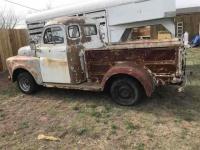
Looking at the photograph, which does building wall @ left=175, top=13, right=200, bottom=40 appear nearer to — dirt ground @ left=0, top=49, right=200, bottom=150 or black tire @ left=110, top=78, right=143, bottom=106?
dirt ground @ left=0, top=49, right=200, bottom=150

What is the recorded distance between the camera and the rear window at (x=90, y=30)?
7.80 metres

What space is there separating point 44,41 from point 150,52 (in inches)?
119

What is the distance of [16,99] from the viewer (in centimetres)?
822

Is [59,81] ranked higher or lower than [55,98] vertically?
higher

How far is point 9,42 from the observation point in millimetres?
13250

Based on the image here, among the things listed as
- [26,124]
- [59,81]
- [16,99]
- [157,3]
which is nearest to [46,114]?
[26,124]

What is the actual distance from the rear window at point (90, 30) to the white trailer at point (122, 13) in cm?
256

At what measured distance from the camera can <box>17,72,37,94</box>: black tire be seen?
837cm

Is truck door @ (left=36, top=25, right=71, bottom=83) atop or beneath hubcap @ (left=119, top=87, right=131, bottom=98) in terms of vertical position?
atop

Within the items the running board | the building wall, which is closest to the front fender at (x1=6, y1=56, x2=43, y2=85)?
the running board

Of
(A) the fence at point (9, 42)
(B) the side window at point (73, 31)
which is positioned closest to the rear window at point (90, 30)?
(B) the side window at point (73, 31)

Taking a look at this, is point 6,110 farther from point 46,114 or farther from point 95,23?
point 95,23

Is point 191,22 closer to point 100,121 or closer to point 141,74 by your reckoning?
point 141,74

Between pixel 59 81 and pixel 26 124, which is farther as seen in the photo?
pixel 59 81
